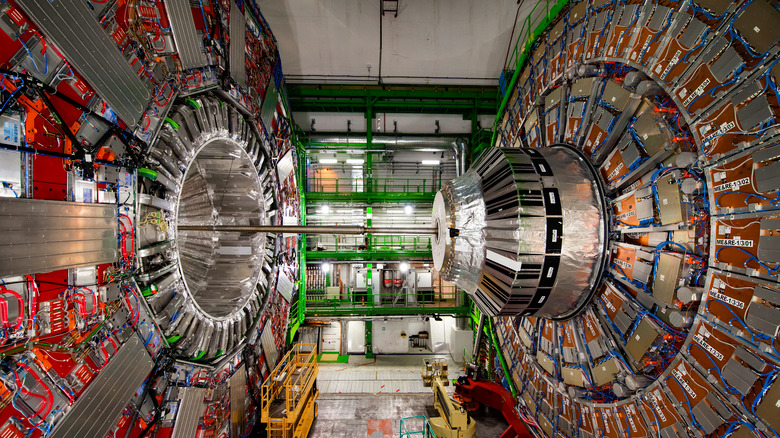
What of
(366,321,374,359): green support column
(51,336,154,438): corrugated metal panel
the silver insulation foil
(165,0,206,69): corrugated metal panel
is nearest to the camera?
(51,336,154,438): corrugated metal panel

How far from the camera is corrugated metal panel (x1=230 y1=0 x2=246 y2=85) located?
4.14 metres

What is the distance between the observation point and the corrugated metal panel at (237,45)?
414 centimetres

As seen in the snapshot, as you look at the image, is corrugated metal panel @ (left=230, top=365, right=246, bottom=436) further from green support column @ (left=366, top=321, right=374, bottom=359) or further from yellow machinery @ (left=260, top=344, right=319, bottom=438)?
green support column @ (left=366, top=321, right=374, bottom=359)

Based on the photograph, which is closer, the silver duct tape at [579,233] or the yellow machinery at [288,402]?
the silver duct tape at [579,233]

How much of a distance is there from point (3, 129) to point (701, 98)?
3.86 metres

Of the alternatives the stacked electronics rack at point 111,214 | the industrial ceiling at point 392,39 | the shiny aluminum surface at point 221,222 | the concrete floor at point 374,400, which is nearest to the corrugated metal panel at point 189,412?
the stacked electronics rack at point 111,214

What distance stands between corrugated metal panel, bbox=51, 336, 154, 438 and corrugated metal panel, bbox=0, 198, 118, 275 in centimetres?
84

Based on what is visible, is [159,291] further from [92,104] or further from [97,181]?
[92,104]

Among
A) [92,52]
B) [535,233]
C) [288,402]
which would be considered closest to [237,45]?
[92,52]

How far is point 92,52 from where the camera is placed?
217 centimetres

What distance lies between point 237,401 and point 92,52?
14.6 ft

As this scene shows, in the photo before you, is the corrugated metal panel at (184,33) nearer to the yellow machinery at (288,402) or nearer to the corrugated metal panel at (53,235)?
the corrugated metal panel at (53,235)

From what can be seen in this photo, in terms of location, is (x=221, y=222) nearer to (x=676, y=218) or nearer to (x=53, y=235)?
(x=53, y=235)

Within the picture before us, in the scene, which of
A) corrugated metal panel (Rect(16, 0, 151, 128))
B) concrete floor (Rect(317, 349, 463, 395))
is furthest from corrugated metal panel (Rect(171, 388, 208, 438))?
concrete floor (Rect(317, 349, 463, 395))
